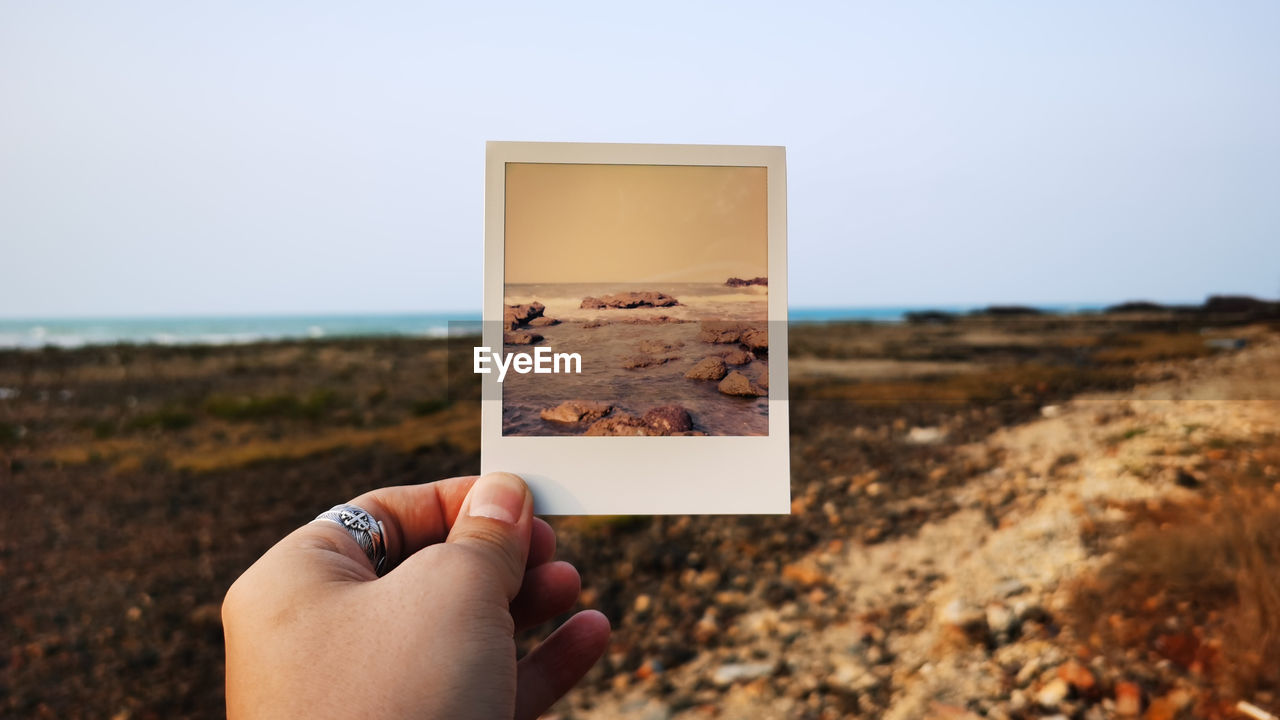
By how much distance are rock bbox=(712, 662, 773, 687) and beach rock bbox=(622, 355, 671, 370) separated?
5.76ft

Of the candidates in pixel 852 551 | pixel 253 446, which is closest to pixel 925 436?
pixel 852 551

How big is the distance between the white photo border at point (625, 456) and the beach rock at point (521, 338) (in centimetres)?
1

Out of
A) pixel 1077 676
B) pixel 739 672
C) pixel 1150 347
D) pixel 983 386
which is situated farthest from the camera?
pixel 1150 347

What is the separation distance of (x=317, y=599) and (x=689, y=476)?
52 centimetres

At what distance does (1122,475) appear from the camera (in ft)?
11.2

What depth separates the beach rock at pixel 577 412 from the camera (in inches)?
44.6

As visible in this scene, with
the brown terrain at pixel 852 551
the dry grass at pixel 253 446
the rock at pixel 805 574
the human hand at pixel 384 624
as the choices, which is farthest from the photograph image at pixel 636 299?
the dry grass at pixel 253 446

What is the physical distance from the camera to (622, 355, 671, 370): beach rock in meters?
1.17

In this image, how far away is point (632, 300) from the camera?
1223 mm

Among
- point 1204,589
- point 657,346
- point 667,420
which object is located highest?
point 657,346

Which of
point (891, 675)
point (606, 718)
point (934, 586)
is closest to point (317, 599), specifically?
point (606, 718)

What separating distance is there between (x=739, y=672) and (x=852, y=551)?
2.74 ft

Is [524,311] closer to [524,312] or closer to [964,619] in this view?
[524,312]

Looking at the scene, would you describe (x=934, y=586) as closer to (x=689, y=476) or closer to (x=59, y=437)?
(x=689, y=476)
